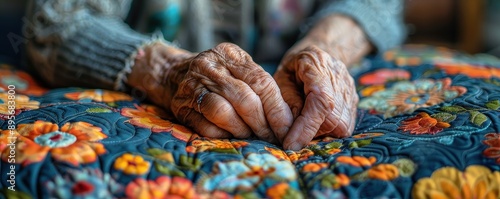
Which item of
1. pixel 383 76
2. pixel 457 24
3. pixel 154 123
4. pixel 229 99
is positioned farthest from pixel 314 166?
pixel 457 24

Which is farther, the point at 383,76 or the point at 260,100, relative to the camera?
the point at 383,76

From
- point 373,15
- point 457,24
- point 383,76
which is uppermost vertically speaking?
point 457,24

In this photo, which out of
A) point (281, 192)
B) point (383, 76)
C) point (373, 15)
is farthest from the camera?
point (373, 15)

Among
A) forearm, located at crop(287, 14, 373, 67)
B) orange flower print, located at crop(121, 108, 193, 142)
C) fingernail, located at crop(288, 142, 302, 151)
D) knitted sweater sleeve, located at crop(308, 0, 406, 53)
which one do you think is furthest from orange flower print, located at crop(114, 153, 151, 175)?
knitted sweater sleeve, located at crop(308, 0, 406, 53)

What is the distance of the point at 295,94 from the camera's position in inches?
31.2

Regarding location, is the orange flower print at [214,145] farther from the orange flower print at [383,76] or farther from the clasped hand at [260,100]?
the orange flower print at [383,76]

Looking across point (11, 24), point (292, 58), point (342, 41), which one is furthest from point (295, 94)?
Result: point (11, 24)

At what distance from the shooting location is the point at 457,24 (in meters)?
1.96

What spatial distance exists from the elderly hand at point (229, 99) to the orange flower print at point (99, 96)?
12 cm

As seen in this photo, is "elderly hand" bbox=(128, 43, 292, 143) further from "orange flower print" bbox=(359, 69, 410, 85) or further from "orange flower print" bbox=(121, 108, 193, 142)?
"orange flower print" bbox=(359, 69, 410, 85)

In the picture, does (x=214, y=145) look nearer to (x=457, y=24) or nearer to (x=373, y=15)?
(x=373, y=15)

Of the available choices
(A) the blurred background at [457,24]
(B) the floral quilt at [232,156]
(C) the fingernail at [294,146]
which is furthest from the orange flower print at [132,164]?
(A) the blurred background at [457,24]

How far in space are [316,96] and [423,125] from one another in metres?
0.17

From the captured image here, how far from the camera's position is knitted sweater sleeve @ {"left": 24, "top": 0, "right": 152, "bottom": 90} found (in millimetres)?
961
